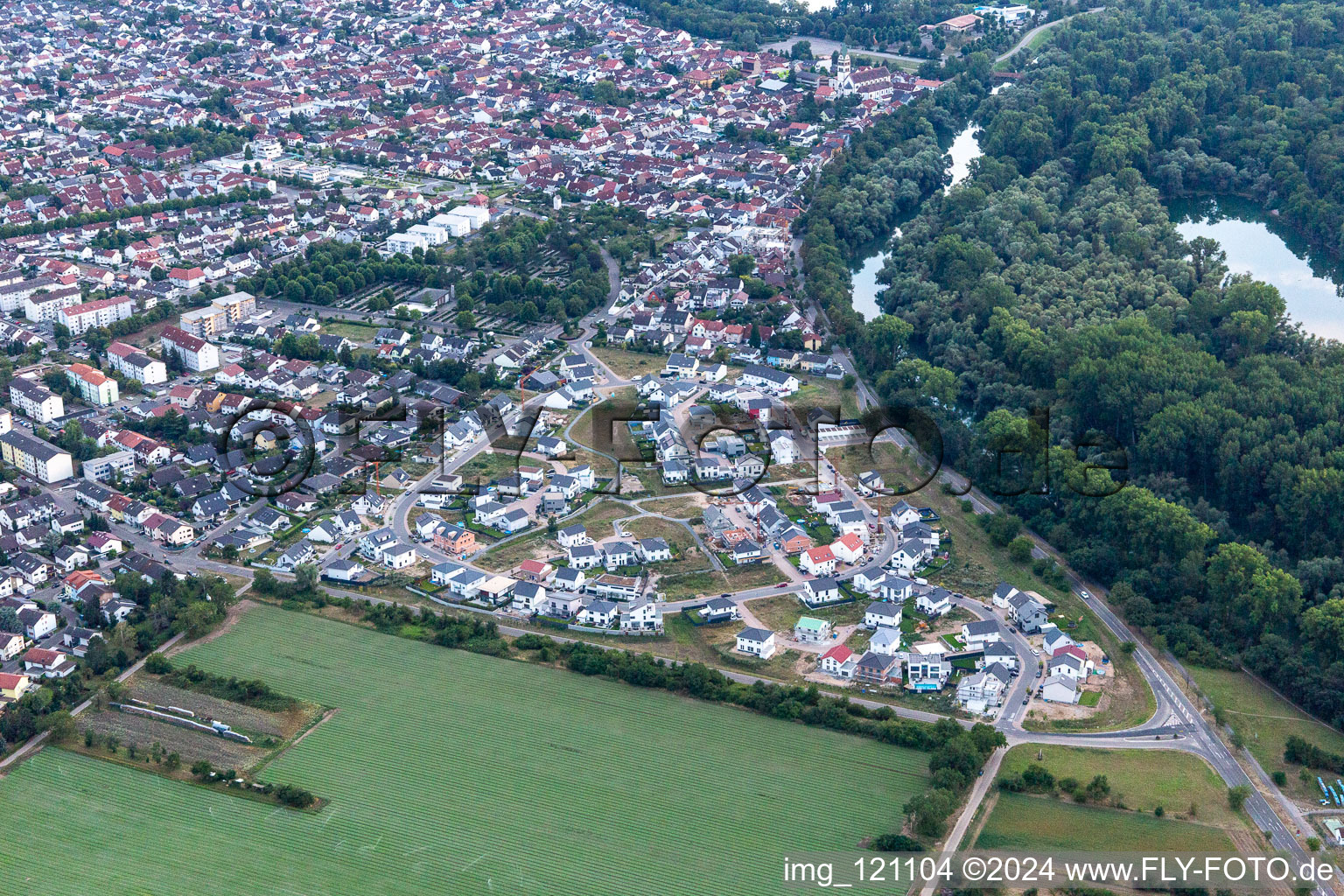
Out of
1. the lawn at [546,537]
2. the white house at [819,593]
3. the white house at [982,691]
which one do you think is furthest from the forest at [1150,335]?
the lawn at [546,537]

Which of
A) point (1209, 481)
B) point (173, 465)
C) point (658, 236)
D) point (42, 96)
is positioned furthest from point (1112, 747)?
point (42, 96)

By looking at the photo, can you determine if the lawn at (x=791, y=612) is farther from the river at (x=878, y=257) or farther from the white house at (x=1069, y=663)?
the river at (x=878, y=257)

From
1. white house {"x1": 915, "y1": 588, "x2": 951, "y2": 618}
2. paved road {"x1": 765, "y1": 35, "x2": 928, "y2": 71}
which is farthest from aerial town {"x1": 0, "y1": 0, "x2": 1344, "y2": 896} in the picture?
paved road {"x1": 765, "y1": 35, "x2": 928, "y2": 71}

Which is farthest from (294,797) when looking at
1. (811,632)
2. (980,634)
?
(980,634)

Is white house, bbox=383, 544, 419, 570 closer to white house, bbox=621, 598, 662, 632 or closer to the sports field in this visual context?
the sports field

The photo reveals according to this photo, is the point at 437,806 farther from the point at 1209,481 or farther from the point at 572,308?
the point at 572,308
